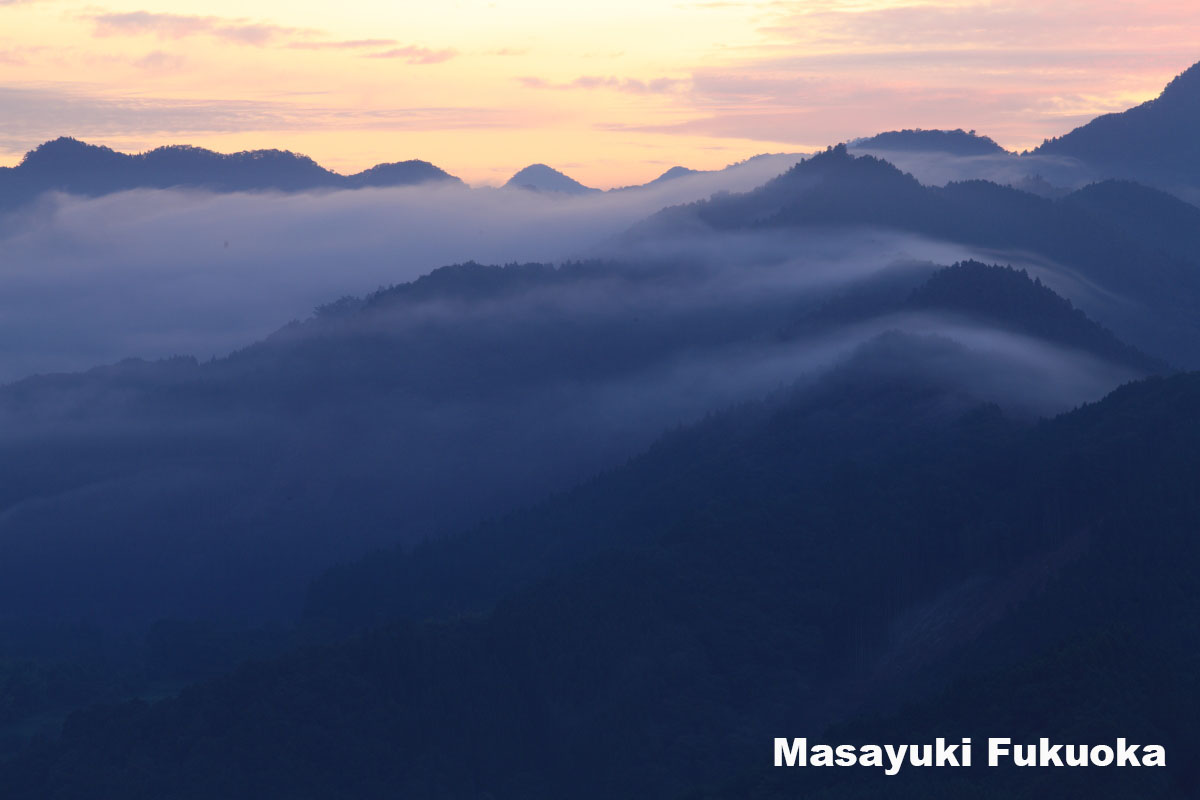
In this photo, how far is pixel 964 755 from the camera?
3757 inches

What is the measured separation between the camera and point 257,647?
195500mm

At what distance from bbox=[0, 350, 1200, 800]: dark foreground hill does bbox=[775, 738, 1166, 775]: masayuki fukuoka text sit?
11.3 feet

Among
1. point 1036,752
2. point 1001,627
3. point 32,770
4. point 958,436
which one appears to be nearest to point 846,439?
point 958,436

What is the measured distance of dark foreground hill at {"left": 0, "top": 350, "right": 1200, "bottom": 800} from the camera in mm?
121750

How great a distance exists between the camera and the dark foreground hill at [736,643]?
122 m

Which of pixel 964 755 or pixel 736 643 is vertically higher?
pixel 736 643

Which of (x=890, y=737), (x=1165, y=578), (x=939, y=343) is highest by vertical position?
(x=939, y=343)

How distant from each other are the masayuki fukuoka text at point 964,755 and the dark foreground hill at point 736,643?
135 inches

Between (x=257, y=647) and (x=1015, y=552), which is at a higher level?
(x=1015, y=552)

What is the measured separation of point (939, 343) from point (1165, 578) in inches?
2832

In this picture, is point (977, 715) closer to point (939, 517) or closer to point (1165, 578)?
point (1165, 578)

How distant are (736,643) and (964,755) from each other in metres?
45.7

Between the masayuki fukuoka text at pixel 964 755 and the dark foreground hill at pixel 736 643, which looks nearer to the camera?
the masayuki fukuoka text at pixel 964 755

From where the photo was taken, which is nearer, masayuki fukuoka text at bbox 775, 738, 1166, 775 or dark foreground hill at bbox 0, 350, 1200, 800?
masayuki fukuoka text at bbox 775, 738, 1166, 775
